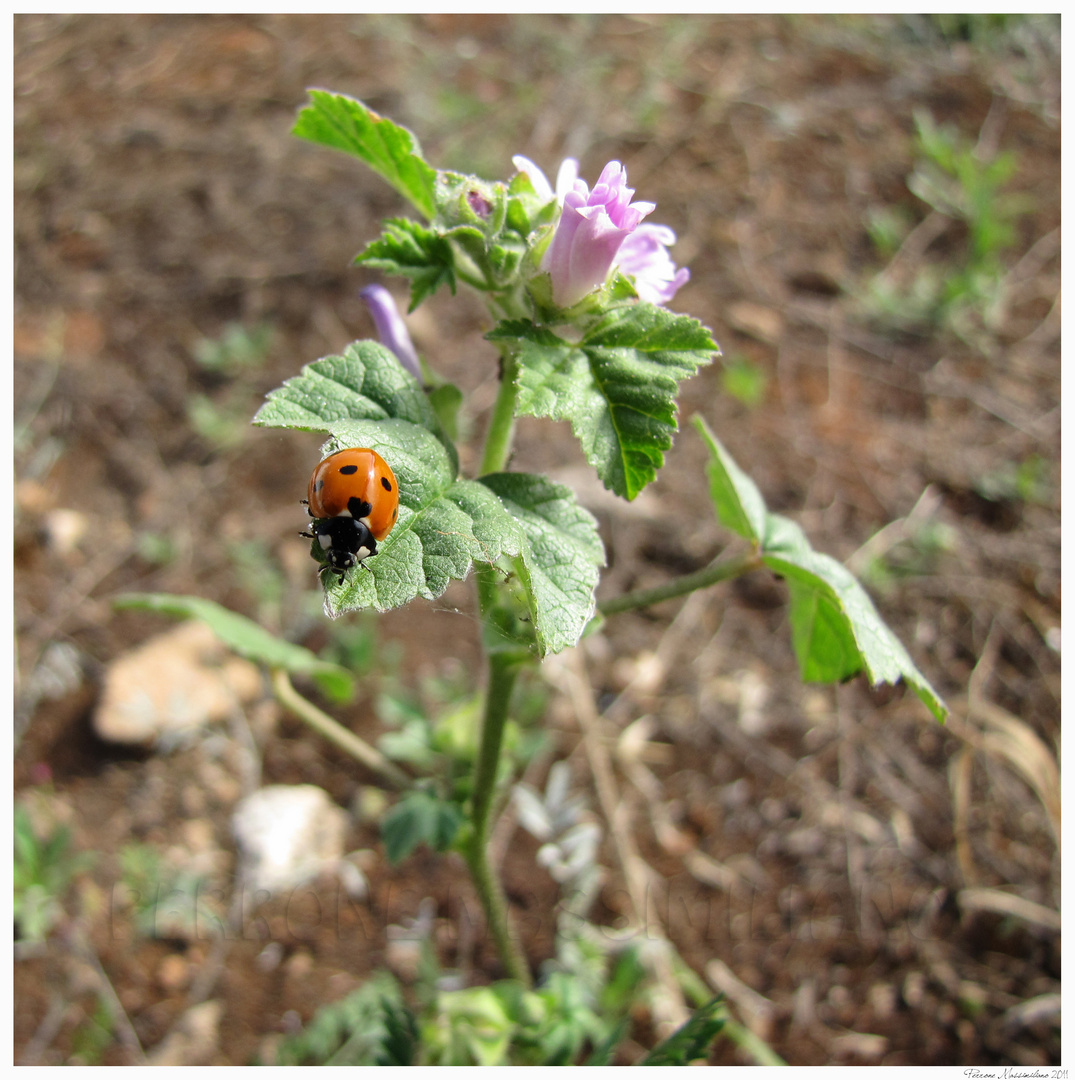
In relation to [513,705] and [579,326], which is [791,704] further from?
[579,326]

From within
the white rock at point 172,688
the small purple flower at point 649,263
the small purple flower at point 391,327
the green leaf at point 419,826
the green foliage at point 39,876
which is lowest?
the green foliage at point 39,876

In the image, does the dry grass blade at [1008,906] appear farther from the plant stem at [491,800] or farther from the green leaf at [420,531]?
the green leaf at [420,531]

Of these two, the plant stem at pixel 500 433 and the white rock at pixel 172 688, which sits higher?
the plant stem at pixel 500 433

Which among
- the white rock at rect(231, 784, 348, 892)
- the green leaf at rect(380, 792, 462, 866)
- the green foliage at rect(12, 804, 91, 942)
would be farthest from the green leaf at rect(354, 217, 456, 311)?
the green foliage at rect(12, 804, 91, 942)

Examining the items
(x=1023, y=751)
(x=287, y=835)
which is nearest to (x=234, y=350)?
(x=287, y=835)

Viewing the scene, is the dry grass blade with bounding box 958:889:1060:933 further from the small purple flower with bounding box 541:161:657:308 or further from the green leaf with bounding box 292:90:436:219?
the green leaf with bounding box 292:90:436:219

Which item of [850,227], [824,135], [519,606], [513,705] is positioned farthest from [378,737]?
[824,135]

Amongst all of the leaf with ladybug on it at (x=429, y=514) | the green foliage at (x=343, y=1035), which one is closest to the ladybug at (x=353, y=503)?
the leaf with ladybug on it at (x=429, y=514)
